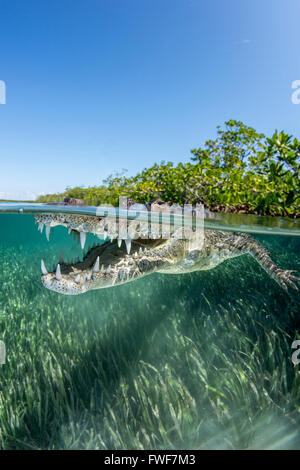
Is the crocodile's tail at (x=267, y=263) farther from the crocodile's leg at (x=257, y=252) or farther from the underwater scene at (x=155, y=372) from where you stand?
the underwater scene at (x=155, y=372)

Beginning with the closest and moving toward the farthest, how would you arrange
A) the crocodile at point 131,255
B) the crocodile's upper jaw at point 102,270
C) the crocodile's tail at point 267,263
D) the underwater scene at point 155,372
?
the crocodile's upper jaw at point 102,270 < the crocodile at point 131,255 < the underwater scene at point 155,372 < the crocodile's tail at point 267,263

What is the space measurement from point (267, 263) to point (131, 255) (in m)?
3.01

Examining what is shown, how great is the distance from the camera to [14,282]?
899 centimetres

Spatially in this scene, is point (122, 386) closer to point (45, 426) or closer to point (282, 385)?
point (45, 426)

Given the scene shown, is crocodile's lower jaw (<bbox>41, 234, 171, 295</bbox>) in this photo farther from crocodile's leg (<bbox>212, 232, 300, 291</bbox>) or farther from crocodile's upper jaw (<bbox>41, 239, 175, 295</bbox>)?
crocodile's leg (<bbox>212, 232, 300, 291</bbox>)

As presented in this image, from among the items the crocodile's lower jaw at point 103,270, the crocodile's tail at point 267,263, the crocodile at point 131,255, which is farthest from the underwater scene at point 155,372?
the crocodile's lower jaw at point 103,270

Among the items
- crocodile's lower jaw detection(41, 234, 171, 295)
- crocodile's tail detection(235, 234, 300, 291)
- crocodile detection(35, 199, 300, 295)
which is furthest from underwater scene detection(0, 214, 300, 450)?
crocodile's lower jaw detection(41, 234, 171, 295)

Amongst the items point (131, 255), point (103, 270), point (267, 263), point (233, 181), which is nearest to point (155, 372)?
point (131, 255)

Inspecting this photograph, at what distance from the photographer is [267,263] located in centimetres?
523

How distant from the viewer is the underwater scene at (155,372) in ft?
10.7

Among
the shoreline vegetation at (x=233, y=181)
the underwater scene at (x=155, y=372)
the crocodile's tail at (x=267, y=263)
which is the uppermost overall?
the shoreline vegetation at (x=233, y=181)

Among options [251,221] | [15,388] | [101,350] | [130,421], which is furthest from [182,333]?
[251,221]

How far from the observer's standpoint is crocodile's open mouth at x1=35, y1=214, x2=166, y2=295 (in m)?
2.91
